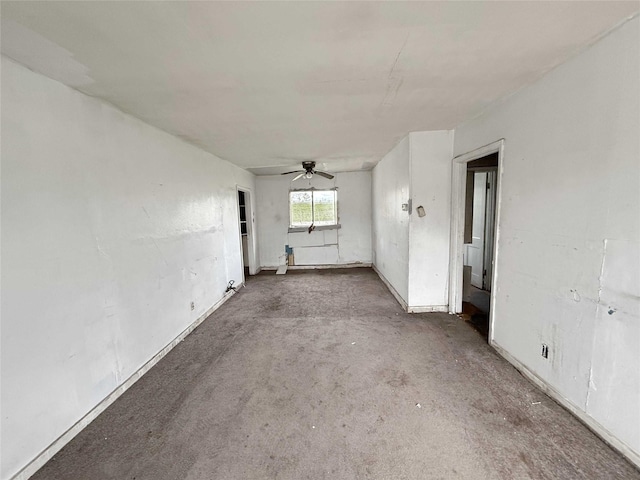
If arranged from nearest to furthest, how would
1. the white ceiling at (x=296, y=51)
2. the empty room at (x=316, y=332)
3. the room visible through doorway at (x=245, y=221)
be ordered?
the white ceiling at (x=296, y=51) < the empty room at (x=316, y=332) < the room visible through doorway at (x=245, y=221)

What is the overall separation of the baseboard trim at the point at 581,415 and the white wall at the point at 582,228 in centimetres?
2

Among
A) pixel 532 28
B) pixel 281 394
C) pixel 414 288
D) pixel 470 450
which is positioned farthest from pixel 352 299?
pixel 532 28

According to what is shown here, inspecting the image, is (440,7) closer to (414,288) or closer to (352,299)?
(414,288)

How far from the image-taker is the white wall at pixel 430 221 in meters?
3.13

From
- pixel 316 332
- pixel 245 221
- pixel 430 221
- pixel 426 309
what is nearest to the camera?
pixel 316 332

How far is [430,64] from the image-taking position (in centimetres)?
158

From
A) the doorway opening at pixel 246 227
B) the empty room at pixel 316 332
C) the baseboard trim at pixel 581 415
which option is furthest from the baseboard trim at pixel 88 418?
the baseboard trim at pixel 581 415

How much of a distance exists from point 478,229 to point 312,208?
11.3 feet

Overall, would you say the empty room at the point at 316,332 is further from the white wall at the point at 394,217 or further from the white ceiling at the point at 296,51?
the white wall at the point at 394,217

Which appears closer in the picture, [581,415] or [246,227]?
[581,415]

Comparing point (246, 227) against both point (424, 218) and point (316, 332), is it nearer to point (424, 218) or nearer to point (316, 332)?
point (316, 332)

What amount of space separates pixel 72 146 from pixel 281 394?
2.24 metres

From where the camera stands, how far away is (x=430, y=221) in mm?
3236

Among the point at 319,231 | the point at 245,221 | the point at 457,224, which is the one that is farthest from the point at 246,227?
the point at 457,224
